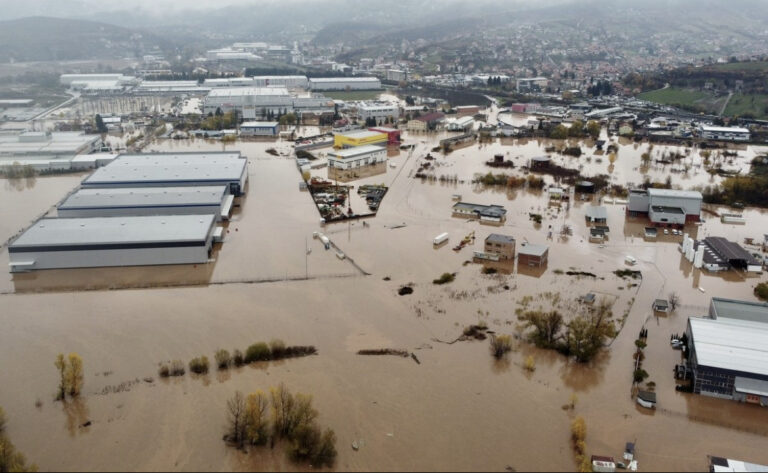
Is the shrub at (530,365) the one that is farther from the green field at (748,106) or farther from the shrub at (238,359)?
the green field at (748,106)

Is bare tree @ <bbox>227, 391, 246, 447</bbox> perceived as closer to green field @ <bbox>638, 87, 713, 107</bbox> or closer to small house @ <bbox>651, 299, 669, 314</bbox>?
small house @ <bbox>651, 299, 669, 314</bbox>

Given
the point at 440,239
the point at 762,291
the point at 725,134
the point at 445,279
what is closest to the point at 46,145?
the point at 440,239

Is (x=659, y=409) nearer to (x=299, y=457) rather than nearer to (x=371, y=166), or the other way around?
(x=299, y=457)

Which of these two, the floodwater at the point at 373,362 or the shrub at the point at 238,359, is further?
the shrub at the point at 238,359

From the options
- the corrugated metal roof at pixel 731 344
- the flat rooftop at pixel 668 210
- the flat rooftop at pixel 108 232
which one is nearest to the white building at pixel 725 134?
the flat rooftop at pixel 668 210

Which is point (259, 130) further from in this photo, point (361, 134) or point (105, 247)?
point (105, 247)

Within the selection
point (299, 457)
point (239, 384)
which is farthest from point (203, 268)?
point (299, 457)
